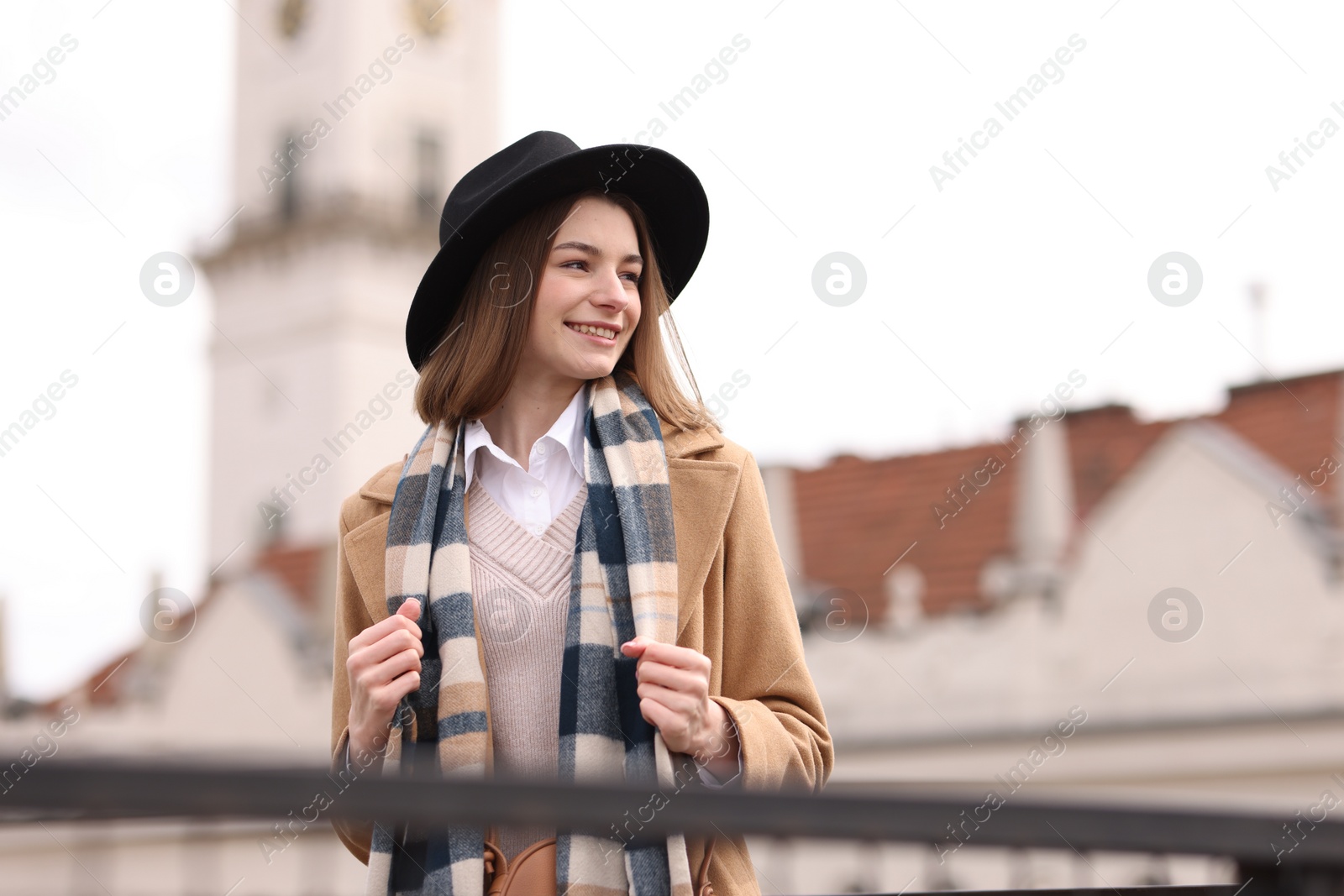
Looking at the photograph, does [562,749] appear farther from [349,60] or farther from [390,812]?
[349,60]

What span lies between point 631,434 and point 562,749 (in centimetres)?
49

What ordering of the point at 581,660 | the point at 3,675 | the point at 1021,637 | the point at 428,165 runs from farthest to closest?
the point at 428,165, the point at 3,675, the point at 1021,637, the point at 581,660

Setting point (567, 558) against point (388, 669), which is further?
point (567, 558)

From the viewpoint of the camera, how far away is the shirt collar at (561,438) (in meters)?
2.44

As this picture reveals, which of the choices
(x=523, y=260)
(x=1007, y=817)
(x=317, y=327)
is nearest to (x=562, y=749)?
(x=523, y=260)

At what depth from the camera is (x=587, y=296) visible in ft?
7.79

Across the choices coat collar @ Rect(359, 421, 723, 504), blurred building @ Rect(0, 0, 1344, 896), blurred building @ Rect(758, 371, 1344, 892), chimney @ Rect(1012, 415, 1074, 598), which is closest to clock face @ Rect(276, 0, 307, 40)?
blurred building @ Rect(0, 0, 1344, 896)

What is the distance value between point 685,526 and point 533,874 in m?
0.53

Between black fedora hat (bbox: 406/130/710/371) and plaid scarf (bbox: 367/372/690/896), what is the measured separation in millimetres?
315

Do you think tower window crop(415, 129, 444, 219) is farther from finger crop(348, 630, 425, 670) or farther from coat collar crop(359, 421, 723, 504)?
finger crop(348, 630, 425, 670)

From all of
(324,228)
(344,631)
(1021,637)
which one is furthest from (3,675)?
(344,631)

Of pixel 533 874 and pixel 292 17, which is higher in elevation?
pixel 292 17

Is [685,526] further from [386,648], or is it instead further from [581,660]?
[386,648]

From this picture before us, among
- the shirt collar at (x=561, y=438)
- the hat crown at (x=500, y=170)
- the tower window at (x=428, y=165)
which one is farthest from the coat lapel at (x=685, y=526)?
the tower window at (x=428, y=165)
